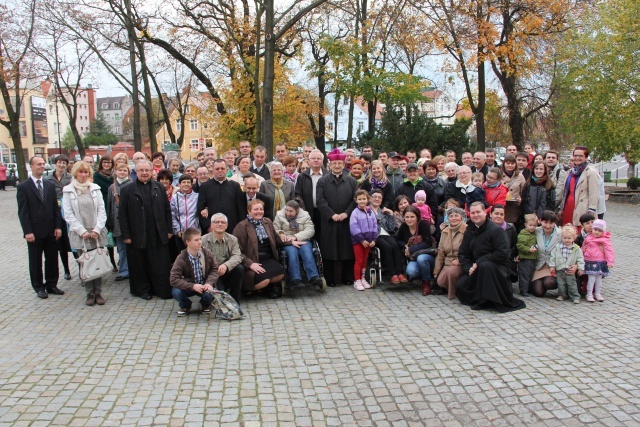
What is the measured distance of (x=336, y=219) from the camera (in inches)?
324

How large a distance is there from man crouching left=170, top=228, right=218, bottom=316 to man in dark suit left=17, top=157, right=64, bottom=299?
87.7 inches

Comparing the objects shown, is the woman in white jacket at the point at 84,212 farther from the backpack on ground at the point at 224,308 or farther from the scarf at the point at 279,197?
the scarf at the point at 279,197

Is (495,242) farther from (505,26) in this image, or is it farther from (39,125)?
(39,125)

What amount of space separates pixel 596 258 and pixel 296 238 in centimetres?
412

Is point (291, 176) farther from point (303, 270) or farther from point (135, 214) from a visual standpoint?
point (135, 214)

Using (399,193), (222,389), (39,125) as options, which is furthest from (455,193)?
(39,125)

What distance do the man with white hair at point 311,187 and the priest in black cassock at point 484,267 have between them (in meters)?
2.43

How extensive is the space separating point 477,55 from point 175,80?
63.2ft

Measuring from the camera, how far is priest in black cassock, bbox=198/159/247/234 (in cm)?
798

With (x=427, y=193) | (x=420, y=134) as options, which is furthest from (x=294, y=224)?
(x=420, y=134)

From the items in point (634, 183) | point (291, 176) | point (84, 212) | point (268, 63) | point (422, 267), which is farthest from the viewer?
point (634, 183)

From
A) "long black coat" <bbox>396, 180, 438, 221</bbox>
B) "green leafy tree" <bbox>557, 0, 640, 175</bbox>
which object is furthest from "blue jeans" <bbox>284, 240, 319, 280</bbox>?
"green leafy tree" <bbox>557, 0, 640, 175</bbox>

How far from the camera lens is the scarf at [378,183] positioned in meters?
8.77

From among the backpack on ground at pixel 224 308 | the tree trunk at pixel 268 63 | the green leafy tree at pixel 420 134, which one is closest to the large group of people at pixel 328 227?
the backpack on ground at pixel 224 308
